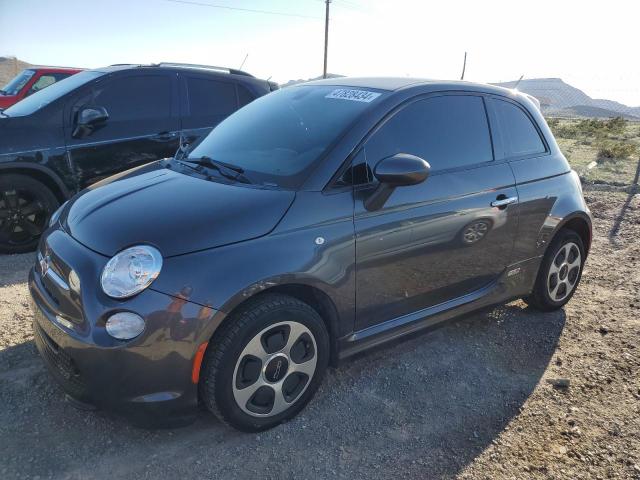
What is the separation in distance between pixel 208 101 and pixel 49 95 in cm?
162

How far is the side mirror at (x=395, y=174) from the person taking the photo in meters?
2.62

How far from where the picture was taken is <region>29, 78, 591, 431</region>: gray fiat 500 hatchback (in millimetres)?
2203

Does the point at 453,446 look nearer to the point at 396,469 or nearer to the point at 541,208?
the point at 396,469

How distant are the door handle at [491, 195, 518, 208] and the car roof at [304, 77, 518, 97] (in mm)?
772

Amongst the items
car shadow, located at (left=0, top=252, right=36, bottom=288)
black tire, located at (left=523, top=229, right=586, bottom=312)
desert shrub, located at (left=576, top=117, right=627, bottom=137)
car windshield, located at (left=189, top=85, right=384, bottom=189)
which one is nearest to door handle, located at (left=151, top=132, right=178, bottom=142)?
car shadow, located at (left=0, top=252, right=36, bottom=288)

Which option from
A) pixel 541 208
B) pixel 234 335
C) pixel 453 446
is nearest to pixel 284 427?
pixel 234 335

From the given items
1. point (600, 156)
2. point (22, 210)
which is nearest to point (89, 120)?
point (22, 210)

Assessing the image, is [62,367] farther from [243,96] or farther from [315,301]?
[243,96]

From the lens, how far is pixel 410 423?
2771 mm

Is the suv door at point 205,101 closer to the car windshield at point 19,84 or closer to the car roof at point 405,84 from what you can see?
the car roof at point 405,84

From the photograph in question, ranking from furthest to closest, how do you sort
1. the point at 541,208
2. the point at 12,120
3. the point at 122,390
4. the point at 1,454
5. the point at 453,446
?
the point at 12,120, the point at 541,208, the point at 453,446, the point at 1,454, the point at 122,390

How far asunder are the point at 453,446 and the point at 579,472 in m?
0.61

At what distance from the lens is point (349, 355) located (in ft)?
9.34

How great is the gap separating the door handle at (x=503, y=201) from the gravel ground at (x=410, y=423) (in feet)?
3.44
